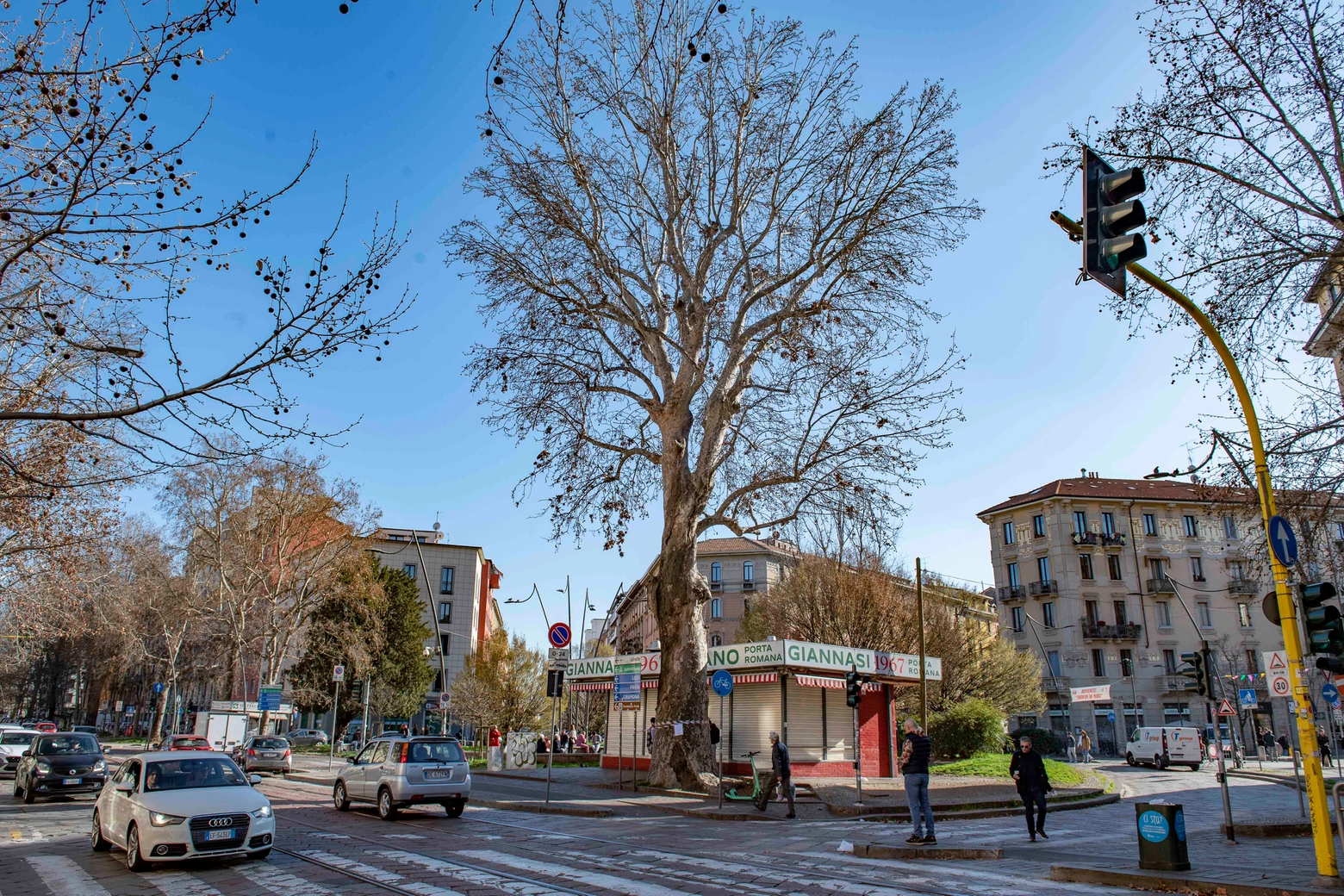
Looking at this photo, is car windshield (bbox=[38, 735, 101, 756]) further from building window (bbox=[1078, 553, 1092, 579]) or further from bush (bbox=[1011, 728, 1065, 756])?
building window (bbox=[1078, 553, 1092, 579])

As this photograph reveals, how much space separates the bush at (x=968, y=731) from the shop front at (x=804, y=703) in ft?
22.0

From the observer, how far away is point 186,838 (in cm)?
978

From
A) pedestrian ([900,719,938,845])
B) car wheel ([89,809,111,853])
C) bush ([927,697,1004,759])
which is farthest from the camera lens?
bush ([927,697,1004,759])

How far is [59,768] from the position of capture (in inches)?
723

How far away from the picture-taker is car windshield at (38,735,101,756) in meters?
18.8

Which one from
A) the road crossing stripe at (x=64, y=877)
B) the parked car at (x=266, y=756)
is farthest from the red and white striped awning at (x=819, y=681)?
the parked car at (x=266, y=756)

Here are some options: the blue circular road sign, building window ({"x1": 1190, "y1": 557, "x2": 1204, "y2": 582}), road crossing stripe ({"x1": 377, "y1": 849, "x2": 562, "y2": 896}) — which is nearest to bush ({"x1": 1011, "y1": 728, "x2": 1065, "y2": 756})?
building window ({"x1": 1190, "y1": 557, "x2": 1204, "y2": 582})

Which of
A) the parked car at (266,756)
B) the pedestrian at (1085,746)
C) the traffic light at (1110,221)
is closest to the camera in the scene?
the traffic light at (1110,221)

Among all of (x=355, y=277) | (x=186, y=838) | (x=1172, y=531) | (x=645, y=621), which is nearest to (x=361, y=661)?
(x=186, y=838)

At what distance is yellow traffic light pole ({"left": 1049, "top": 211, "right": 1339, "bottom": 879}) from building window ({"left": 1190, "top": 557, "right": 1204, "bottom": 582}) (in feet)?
193

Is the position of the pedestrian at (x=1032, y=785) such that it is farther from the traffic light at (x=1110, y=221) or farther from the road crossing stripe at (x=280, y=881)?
the road crossing stripe at (x=280, y=881)

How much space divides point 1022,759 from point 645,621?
7869cm

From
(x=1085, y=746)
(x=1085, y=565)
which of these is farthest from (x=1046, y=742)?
(x=1085, y=565)

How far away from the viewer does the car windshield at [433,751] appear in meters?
15.8
